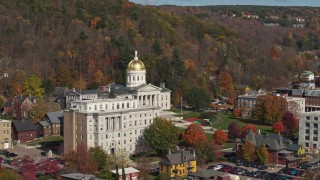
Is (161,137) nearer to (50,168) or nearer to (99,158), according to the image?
(99,158)

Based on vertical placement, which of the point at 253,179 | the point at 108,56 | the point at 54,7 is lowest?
the point at 253,179

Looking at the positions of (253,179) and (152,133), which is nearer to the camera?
(253,179)

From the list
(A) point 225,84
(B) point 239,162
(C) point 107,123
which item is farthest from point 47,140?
(A) point 225,84

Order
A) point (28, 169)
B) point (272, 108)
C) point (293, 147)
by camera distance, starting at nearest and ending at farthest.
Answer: point (28, 169) → point (293, 147) → point (272, 108)

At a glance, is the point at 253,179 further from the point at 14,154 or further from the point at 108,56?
the point at 108,56

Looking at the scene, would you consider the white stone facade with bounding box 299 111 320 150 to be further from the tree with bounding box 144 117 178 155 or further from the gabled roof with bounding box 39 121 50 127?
the gabled roof with bounding box 39 121 50 127

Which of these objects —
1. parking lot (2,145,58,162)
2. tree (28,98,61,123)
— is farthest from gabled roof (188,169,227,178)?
tree (28,98,61,123)

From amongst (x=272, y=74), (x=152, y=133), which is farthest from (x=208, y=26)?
(x=152, y=133)
